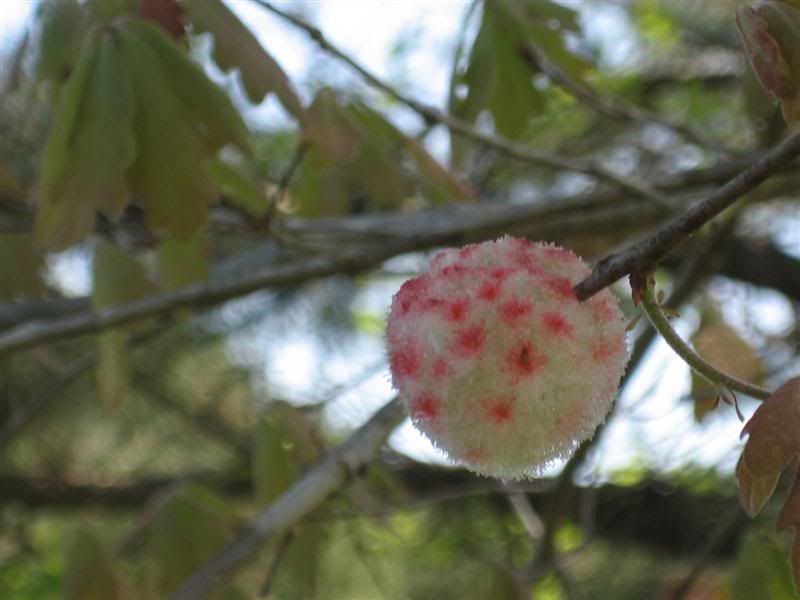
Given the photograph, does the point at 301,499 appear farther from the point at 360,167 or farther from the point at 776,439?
the point at 360,167

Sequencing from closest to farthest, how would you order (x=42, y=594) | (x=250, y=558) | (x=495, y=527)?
1. (x=250, y=558)
2. (x=495, y=527)
3. (x=42, y=594)

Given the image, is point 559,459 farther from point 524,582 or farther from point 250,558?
point 524,582

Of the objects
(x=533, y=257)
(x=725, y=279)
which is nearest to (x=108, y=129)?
(x=533, y=257)

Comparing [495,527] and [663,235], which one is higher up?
[663,235]

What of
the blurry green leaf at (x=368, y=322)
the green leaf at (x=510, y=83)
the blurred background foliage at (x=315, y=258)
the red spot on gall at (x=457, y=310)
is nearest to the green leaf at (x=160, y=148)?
the blurred background foliage at (x=315, y=258)

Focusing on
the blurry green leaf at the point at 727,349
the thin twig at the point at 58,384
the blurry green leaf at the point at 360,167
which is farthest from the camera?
the thin twig at the point at 58,384

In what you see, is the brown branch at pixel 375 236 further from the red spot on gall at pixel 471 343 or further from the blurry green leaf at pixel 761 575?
the red spot on gall at pixel 471 343

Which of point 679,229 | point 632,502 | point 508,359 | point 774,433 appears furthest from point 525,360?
point 632,502
